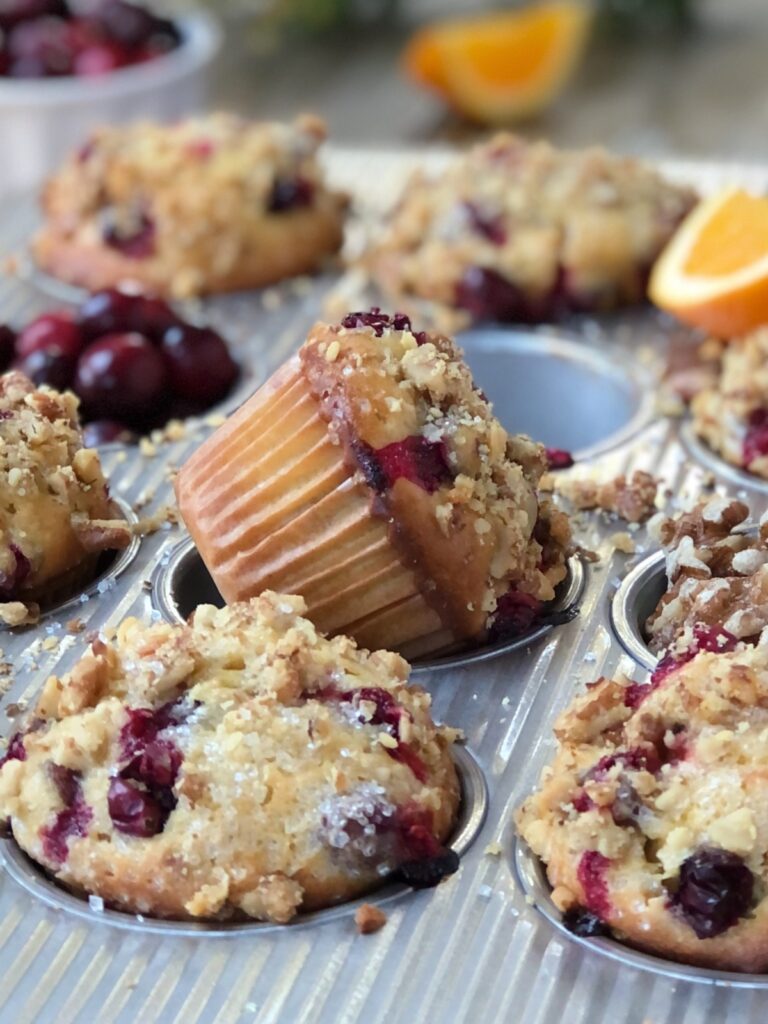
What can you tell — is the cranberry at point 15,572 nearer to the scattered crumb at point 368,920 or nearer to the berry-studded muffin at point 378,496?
the berry-studded muffin at point 378,496

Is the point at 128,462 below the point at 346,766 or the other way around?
below

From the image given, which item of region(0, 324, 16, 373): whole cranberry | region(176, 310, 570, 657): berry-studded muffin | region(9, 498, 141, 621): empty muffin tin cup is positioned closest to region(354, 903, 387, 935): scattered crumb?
region(176, 310, 570, 657): berry-studded muffin

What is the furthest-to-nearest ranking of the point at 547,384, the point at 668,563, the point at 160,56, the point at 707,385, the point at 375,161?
1. the point at 160,56
2. the point at 375,161
3. the point at 547,384
4. the point at 707,385
5. the point at 668,563

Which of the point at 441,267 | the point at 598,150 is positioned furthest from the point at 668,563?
the point at 598,150

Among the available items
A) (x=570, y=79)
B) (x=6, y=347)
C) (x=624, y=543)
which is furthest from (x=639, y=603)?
(x=570, y=79)

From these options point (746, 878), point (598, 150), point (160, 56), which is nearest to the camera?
point (746, 878)

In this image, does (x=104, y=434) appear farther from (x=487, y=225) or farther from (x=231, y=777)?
(x=231, y=777)

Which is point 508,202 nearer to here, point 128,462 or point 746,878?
point 128,462
